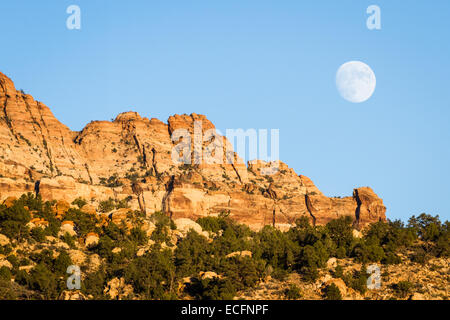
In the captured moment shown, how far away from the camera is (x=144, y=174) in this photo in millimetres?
146375

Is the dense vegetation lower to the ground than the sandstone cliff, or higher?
lower

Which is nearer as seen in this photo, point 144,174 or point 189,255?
point 189,255

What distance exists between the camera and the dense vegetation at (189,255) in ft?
210

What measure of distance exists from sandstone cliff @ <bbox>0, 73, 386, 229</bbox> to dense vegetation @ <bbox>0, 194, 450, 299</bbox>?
24019 millimetres

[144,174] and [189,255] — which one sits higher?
[144,174]

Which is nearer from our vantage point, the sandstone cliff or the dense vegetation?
the dense vegetation

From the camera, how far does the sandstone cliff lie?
391 feet

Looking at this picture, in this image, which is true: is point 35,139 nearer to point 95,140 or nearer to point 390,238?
point 95,140

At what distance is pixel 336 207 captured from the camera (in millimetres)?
138375

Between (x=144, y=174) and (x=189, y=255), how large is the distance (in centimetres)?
7316

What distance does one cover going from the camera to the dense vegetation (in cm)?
6388

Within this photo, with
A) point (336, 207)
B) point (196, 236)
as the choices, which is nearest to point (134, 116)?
point (336, 207)
